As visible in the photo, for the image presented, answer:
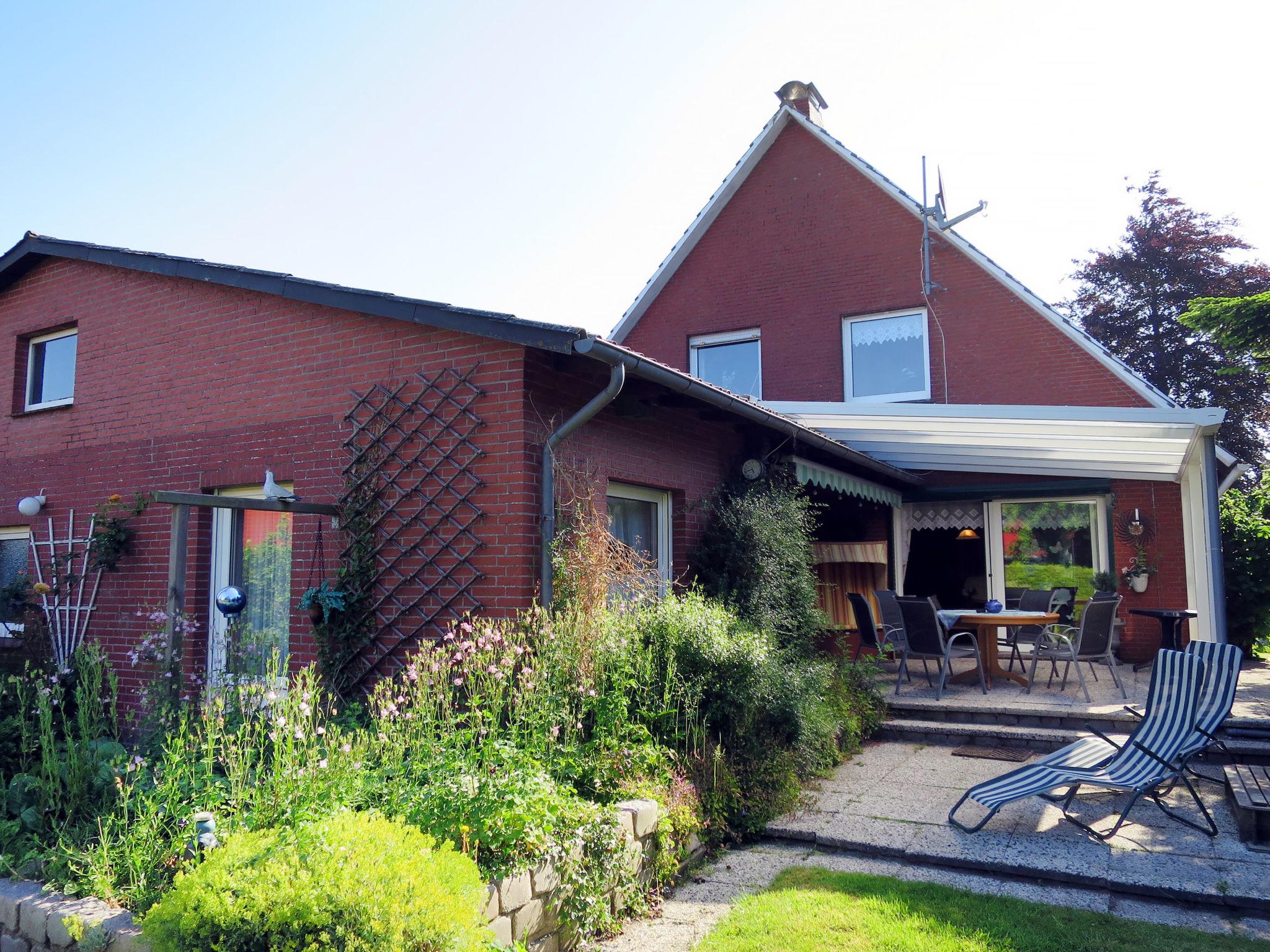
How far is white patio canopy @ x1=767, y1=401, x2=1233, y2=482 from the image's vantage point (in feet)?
25.2

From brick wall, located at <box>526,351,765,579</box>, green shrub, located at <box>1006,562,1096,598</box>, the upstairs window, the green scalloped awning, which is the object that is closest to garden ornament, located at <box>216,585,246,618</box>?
brick wall, located at <box>526,351,765,579</box>

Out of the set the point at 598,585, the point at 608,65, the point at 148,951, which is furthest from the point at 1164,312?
the point at 148,951

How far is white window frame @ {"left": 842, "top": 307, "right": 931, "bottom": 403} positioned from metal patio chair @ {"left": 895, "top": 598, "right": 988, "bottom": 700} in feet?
14.8

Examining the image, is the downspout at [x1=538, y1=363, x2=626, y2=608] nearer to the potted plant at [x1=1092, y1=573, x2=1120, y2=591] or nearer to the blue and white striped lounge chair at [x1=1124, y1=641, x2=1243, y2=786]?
the blue and white striped lounge chair at [x1=1124, y1=641, x2=1243, y2=786]

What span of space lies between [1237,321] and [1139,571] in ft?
10.4

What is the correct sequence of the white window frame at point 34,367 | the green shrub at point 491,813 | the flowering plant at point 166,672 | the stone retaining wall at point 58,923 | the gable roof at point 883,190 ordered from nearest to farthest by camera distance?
1. the stone retaining wall at point 58,923
2. the green shrub at point 491,813
3. the flowering plant at point 166,672
4. the white window frame at point 34,367
5. the gable roof at point 883,190

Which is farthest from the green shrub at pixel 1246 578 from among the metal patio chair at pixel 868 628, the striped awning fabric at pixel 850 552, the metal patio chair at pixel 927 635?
the metal patio chair at pixel 927 635

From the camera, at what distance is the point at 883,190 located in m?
13.0

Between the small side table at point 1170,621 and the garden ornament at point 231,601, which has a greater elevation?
the garden ornament at point 231,601

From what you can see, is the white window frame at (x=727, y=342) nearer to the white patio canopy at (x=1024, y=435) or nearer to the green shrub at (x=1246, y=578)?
the white patio canopy at (x=1024, y=435)

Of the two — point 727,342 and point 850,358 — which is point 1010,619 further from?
point 727,342

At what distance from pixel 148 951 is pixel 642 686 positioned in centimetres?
262

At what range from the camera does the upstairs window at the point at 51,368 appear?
8.98 metres

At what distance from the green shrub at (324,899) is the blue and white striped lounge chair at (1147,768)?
3.17 metres
